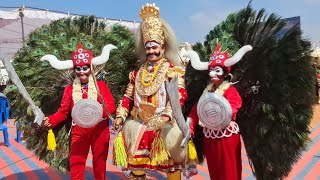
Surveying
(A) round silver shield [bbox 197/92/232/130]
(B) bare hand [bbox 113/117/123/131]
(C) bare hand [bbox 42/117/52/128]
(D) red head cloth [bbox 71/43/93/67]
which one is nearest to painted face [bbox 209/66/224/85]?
(A) round silver shield [bbox 197/92/232/130]

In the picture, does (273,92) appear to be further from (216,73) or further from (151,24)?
(151,24)

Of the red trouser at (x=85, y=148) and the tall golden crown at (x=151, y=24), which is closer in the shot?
the tall golden crown at (x=151, y=24)

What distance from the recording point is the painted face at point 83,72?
330 cm

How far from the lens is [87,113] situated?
304cm

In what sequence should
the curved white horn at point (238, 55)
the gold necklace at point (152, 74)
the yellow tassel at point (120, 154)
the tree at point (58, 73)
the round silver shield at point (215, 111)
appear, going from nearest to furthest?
the round silver shield at point (215, 111)
the curved white horn at point (238, 55)
the yellow tassel at point (120, 154)
the gold necklace at point (152, 74)
the tree at point (58, 73)

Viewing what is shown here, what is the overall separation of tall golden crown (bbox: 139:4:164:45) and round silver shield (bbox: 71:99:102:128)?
680 millimetres

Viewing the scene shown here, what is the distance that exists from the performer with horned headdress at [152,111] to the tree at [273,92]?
500 mm

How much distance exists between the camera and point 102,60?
330cm

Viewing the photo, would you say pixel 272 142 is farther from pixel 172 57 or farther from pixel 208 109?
pixel 172 57

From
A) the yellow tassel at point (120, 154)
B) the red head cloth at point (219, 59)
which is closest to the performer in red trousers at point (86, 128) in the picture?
the yellow tassel at point (120, 154)

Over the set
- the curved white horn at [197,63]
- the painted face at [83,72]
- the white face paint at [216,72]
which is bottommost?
the painted face at [83,72]

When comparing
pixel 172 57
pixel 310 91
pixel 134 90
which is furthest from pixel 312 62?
pixel 134 90

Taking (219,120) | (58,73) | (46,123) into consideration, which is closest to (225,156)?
(219,120)

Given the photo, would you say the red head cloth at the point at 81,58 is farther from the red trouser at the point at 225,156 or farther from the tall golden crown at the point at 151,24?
the red trouser at the point at 225,156
